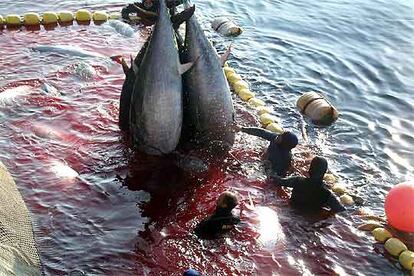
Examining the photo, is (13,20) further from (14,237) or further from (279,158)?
(14,237)

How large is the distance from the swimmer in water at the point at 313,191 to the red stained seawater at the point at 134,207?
0.58ft

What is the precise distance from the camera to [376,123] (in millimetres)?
10930

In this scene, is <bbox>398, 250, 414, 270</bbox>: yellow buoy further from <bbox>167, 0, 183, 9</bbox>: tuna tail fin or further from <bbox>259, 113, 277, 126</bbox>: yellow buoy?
<bbox>167, 0, 183, 9</bbox>: tuna tail fin

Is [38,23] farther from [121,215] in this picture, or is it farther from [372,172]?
[372,172]

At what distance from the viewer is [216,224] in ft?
23.8

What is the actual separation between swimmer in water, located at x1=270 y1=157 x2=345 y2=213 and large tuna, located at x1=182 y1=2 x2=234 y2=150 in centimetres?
151

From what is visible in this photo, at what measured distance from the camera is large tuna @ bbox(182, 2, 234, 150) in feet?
28.0

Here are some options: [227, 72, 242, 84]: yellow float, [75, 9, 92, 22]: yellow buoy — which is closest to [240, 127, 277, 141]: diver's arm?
[227, 72, 242, 84]: yellow float

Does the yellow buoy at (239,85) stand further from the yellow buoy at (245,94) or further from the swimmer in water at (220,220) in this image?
the swimmer in water at (220,220)

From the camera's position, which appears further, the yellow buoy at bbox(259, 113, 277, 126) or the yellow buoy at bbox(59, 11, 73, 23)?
the yellow buoy at bbox(59, 11, 73, 23)

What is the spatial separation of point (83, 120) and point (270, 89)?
4.26 metres

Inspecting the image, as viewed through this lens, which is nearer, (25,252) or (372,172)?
(25,252)

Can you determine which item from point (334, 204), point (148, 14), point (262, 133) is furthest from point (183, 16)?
point (334, 204)

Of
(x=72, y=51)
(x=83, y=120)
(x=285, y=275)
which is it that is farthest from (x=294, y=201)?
(x=72, y=51)
